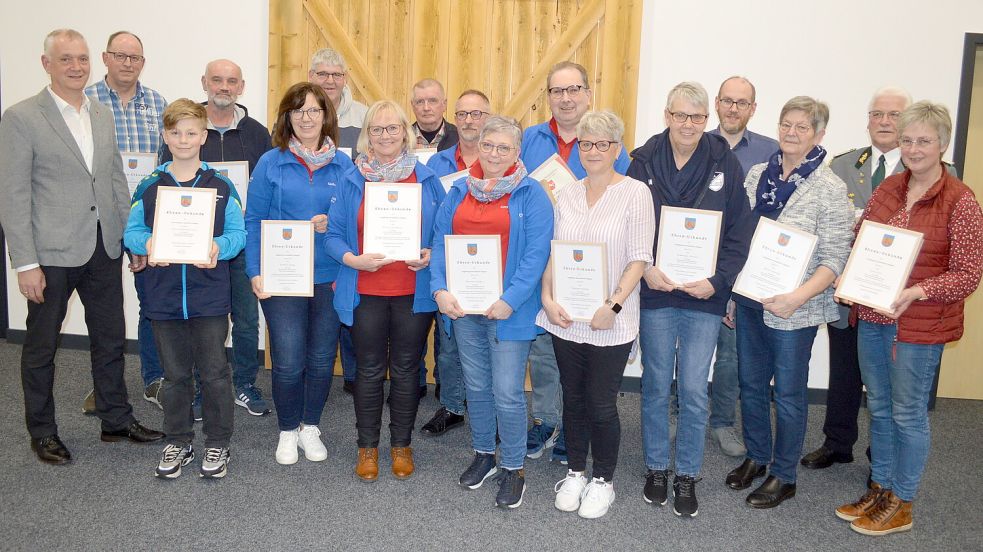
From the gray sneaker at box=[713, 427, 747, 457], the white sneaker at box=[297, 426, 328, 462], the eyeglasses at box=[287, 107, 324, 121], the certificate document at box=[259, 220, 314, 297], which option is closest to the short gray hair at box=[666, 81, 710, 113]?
the eyeglasses at box=[287, 107, 324, 121]

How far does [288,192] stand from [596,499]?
1971 mm

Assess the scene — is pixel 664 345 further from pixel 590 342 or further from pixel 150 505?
pixel 150 505

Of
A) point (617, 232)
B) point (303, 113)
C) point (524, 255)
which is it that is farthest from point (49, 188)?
point (617, 232)

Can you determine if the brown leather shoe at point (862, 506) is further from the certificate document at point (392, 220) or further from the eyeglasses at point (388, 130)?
the eyeglasses at point (388, 130)

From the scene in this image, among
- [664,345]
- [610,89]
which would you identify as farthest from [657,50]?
[664,345]

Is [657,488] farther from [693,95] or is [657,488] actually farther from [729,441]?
[693,95]

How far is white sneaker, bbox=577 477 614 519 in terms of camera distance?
3.18 metres

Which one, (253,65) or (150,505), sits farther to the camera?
(253,65)

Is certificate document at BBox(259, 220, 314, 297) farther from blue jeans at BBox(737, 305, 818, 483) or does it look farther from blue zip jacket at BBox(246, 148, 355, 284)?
blue jeans at BBox(737, 305, 818, 483)

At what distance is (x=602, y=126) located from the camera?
294cm

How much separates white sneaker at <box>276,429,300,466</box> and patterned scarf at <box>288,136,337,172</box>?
1.34 meters

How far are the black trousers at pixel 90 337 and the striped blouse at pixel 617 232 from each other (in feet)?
7.56

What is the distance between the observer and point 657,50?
4.98 metres

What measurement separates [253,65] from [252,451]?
2.94 metres
